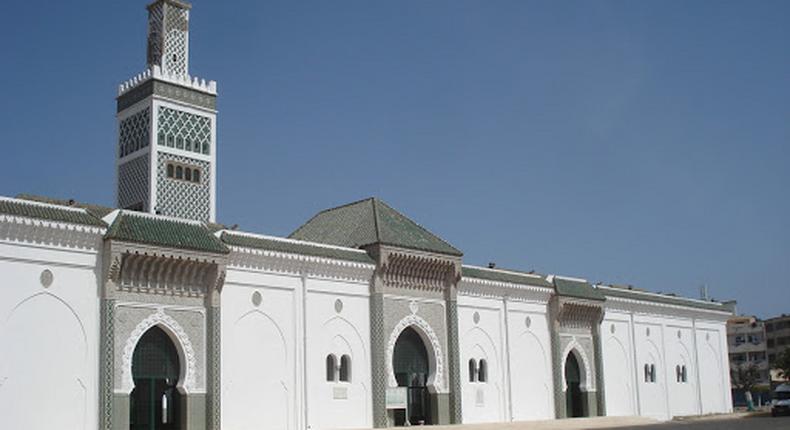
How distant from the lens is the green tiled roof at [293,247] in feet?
88.9

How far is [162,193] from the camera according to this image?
28.4 metres

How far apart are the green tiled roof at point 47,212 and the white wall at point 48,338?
0.76 meters

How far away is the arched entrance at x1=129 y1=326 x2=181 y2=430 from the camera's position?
24688 mm

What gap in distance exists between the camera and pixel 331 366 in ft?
95.9

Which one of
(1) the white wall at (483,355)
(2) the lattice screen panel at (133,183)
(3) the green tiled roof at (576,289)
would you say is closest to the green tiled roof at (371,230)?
(1) the white wall at (483,355)

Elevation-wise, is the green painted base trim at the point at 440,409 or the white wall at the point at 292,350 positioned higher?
the white wall at the point at 292,350

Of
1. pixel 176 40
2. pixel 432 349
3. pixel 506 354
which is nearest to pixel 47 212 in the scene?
pixel 176 40

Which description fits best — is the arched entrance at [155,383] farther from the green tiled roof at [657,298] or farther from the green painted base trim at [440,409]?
the green tiled roof at [657,298]

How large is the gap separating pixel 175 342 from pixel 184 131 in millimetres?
7587

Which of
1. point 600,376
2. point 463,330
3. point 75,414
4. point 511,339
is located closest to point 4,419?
point 75,414

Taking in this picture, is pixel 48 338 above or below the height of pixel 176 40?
below

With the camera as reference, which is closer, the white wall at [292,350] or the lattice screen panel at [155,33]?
the white wall at [292,350]

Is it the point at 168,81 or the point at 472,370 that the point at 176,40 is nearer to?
the point at 168,81

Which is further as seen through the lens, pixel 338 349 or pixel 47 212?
pixel 338 349
